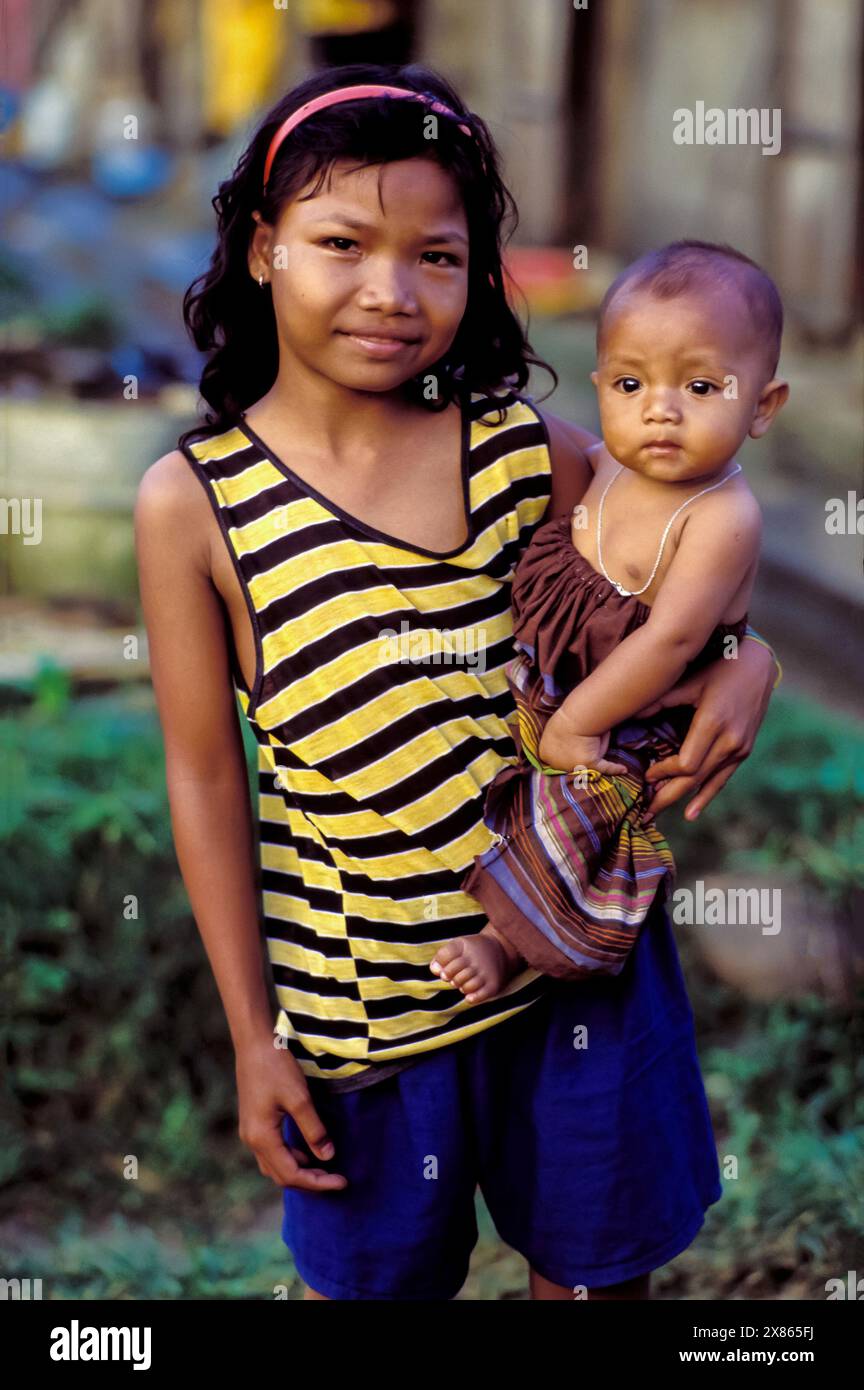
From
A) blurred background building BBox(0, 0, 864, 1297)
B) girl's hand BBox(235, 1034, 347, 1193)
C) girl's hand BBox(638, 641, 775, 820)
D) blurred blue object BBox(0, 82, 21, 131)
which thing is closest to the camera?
girl's hand BBox(638, 641, 775, 820)

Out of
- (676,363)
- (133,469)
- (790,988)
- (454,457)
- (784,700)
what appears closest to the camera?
(676,363)

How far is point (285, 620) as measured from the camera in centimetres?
157

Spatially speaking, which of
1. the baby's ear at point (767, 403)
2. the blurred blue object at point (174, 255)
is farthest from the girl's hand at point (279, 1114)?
the blurred blue object at point (174, 255)

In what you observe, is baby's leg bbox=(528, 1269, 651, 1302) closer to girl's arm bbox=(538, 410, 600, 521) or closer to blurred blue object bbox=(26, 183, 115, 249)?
girl's arm bbox=(538, 410, 600, 521)

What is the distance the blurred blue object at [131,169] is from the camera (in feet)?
12.5

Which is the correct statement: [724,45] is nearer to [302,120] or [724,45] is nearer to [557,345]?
[557,345]

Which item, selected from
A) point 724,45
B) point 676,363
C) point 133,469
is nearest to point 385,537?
point 676,363

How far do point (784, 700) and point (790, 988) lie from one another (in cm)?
82

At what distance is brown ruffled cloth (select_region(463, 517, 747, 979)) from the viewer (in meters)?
1.55

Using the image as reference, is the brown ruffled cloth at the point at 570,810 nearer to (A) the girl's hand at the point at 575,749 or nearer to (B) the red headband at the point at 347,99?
(A) the girl's hand at the point at 575,749

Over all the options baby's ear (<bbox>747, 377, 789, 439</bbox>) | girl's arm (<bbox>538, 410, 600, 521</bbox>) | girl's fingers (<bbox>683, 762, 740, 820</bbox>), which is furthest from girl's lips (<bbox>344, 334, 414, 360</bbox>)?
girl's fingers (<bbox>683, 762, 740, 820</bbox>)

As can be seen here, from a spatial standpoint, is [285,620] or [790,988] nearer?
[285,620]

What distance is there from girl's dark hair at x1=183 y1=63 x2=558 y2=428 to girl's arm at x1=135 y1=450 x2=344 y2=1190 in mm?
255

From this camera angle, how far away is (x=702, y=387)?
1.50 m
